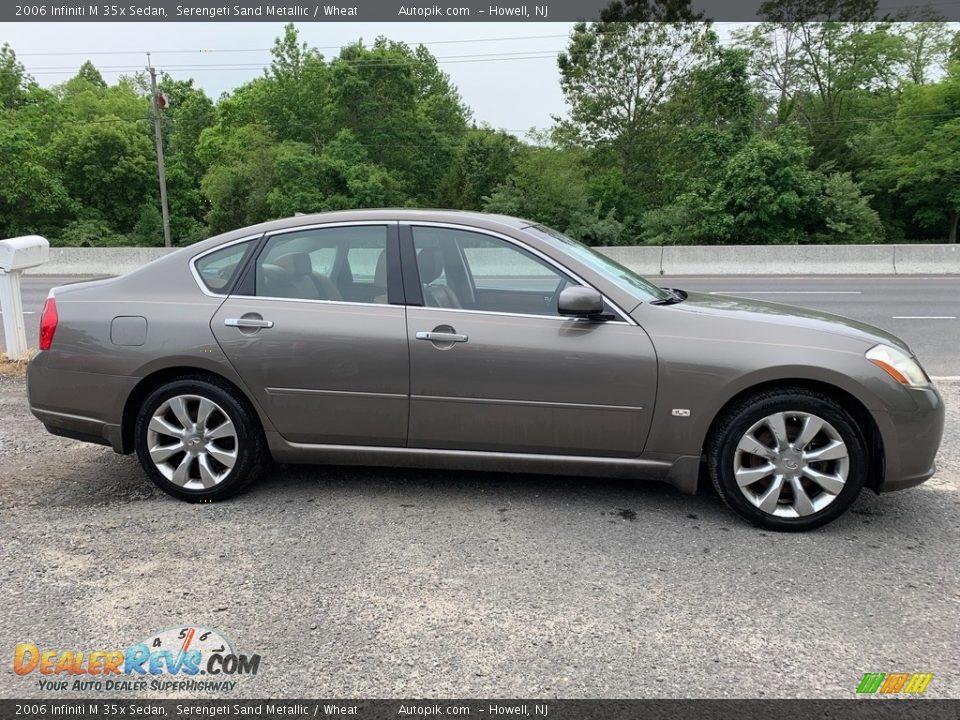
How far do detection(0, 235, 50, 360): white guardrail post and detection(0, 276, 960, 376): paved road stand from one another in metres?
2.08

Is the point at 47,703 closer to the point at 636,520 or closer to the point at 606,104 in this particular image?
the point at 636,520

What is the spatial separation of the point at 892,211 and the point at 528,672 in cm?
3521

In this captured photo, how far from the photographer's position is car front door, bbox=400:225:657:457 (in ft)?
12.2

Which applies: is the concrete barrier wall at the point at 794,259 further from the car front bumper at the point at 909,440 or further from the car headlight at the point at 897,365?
the car front bumper at the point at 909,440

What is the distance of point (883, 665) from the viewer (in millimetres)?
2623

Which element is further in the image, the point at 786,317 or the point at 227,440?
the point at 227,440

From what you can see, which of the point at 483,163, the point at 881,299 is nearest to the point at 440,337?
the point at 881,299

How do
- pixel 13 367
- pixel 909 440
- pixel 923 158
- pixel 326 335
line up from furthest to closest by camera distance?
1. pixel 923 158
2. pixel 13 367
3. pixel 326 335
4. pixel 909 440

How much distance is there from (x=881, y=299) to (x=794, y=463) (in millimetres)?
11038

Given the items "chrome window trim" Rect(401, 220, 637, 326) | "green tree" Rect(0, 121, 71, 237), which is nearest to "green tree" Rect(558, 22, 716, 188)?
"green tree" Rect(0, 121, 71, 237)

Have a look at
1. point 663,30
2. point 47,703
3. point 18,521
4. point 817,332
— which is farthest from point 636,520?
point 663,30

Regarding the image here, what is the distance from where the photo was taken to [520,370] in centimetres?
378

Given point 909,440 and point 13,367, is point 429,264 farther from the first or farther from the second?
point 13,367

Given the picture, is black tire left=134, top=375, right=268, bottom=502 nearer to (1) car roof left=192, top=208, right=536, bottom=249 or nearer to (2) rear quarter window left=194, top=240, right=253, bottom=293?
(2) rear quarter window left=194, top=240, right=253, bottom=293
